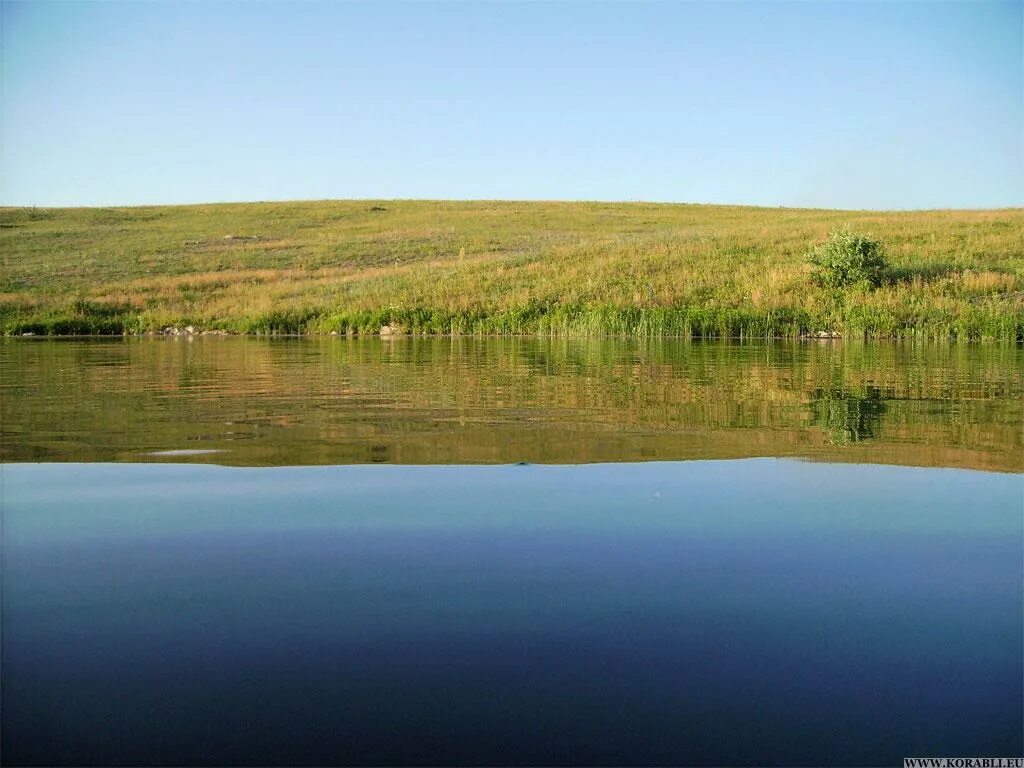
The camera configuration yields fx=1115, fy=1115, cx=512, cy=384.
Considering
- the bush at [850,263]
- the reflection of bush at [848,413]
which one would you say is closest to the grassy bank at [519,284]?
the bush at [850,263]

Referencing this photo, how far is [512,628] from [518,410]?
531cm

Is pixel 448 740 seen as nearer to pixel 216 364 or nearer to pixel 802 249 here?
pixel 216 364

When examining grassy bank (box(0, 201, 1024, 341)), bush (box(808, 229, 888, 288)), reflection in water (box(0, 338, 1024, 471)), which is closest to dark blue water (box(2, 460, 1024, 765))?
reflection in water (box(0, 338, 1024, 471))

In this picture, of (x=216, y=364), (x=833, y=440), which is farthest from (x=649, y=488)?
(x=216, y=364)

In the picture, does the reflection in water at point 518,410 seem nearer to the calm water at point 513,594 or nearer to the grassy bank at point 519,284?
the calm water at point 513,594

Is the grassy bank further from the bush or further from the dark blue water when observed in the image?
the dark blue water

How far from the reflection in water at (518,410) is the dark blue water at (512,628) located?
1.31 meters

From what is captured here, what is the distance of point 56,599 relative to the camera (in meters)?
3.31

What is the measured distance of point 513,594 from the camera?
3320mm

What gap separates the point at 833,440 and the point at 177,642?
177 inches

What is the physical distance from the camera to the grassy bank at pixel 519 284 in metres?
26.1

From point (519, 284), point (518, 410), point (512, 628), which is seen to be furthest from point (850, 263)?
point (512, 628)

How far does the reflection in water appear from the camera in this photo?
244 inches

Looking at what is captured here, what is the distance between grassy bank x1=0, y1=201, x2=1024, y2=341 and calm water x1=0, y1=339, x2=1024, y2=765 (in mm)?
19339
